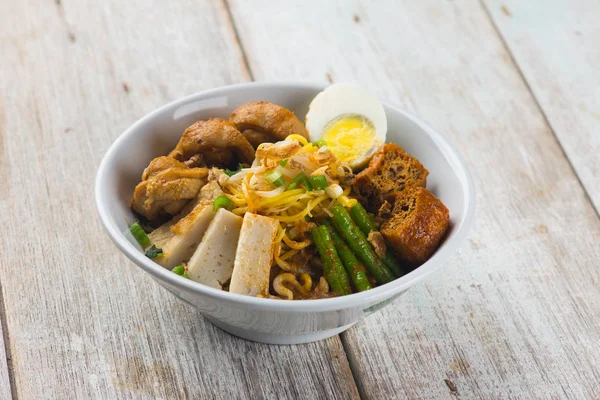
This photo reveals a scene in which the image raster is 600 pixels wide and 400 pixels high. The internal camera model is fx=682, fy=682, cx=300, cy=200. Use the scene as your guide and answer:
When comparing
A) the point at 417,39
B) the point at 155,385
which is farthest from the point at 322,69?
the point at 155,385

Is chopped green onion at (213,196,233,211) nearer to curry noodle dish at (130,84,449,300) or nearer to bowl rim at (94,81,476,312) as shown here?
curry noodle dish at (130,84,449,300)

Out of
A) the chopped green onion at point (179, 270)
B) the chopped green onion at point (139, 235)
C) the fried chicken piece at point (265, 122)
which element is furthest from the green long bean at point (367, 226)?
the chopped green onion at point (139, 235)

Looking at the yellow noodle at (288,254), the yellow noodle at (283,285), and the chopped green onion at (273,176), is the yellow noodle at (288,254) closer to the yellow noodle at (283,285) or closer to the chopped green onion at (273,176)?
the yellow noodle at (283,285)

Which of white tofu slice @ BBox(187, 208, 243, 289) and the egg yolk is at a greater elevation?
white tofu slice @ BBox(187, 208, 243, 289)

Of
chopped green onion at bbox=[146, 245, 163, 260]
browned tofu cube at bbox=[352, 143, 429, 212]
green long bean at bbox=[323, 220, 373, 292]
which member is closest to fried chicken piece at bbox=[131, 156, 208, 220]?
chopped green onion at bbox=[146, 245, 163, 260]

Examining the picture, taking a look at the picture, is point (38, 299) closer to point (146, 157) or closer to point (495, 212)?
point (146, 157)

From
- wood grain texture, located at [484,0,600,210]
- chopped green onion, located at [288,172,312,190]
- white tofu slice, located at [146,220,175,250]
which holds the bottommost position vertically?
wood grain texture, located at [484,0,600,210]

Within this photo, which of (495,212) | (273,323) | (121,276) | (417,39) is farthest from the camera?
(417,39)
